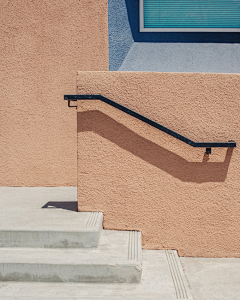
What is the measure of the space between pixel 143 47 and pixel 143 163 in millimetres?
2366

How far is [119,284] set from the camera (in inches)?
91.6

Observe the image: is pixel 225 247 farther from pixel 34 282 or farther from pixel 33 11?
pixel 33 11

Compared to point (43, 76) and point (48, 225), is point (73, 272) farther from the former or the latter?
point (43, 76)

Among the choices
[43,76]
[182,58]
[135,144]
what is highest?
[182,58]

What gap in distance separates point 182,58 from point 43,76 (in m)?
2.10

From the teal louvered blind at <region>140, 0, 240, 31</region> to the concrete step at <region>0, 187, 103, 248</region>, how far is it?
3.05m

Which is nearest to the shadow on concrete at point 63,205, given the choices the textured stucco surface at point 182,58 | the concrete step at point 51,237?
the concrete step at point 51,237

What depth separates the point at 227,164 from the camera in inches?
118

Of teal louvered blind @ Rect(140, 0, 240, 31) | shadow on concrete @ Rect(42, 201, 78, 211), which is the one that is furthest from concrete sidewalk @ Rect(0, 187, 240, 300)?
teal louvered blind @ Rect(140, 0, 240, 31)

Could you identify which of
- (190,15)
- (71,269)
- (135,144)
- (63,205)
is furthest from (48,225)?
(190,15)

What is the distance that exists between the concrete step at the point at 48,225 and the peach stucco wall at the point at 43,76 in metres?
1.08

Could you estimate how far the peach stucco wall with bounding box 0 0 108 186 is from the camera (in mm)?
4320

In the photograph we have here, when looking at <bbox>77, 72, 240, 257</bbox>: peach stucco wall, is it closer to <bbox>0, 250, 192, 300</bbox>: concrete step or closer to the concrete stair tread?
the concrete stair tread

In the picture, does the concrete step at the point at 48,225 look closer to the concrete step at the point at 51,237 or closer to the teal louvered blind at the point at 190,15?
the concrete step at the point at 51,237
